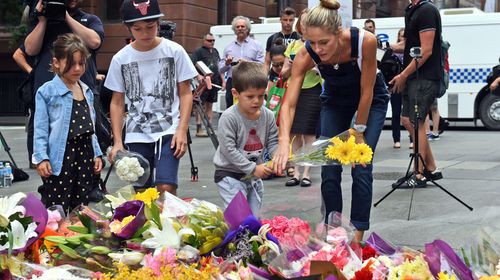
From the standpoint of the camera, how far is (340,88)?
18.3ft

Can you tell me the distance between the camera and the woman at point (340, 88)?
196 inches

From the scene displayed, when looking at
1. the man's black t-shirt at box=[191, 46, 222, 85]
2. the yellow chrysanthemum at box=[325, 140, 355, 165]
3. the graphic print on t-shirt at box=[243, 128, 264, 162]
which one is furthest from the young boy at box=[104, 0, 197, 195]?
the man's black t-shirt at box=[191, 46, 222, 85]

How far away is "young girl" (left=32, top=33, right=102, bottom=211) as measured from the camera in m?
6.04

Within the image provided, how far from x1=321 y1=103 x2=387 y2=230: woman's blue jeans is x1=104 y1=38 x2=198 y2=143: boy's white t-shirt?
1021 mm

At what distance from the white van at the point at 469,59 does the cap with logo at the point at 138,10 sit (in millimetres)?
14826

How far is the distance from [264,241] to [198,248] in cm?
27

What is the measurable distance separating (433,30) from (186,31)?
58.5ft

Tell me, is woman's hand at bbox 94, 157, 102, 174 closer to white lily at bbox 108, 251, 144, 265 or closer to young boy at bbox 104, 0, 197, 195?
young boy at bbox 104, 0, 197, 195

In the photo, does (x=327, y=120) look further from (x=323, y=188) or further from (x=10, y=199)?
(x=10, y=199)

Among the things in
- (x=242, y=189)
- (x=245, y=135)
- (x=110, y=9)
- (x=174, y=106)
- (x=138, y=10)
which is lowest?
(x=242, y=189)

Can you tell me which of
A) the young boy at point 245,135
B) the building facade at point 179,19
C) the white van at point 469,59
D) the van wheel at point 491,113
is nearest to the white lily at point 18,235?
the young boy at point 245,135

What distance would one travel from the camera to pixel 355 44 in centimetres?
523

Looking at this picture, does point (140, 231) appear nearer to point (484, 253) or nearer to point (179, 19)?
point (484, 253)

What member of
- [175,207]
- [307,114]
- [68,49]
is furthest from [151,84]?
[307,114]
